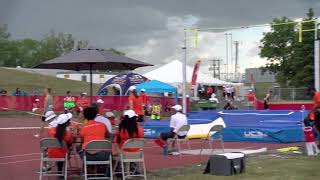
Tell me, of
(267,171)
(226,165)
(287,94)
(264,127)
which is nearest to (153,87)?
(264,127)

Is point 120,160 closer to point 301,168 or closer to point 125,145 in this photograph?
point 125,145

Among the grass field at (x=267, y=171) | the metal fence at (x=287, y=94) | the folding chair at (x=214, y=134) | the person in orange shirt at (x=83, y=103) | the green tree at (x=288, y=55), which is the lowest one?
the grass field at (x=267, y=171)

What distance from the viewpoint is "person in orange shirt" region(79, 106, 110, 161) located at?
9977 mm

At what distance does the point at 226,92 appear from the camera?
178ft

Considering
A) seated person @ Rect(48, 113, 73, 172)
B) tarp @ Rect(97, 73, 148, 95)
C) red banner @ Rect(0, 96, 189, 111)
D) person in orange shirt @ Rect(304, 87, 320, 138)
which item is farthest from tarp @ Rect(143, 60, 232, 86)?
seated person @ Rect(48, 113, 73, 172)

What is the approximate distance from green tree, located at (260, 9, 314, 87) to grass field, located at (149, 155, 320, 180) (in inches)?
2367

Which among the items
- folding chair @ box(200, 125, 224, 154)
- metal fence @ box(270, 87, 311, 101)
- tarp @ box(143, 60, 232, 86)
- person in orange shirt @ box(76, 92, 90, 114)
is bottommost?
folding chair @ box(200, 125, 224, 154)

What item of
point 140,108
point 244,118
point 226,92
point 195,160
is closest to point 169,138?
point 195,160

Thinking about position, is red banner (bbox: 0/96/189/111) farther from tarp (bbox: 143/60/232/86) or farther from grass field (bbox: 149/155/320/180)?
grass field (bbox: 149/155/320/180)

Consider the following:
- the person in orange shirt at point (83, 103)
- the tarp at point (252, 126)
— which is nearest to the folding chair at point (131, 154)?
the person in orange shirt at point (83, 103)

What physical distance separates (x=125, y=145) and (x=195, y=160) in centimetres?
437

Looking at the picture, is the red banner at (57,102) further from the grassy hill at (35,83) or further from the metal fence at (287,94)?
the grassy hill at (35,83)

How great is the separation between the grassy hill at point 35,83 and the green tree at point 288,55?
91.1 feet

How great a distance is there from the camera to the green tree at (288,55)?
7544cm
